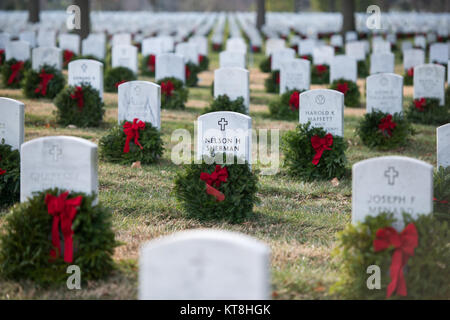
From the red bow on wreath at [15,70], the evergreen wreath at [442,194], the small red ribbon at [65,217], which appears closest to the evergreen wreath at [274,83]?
the red bow on wreath at [15,70]

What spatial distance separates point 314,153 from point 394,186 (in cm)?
346

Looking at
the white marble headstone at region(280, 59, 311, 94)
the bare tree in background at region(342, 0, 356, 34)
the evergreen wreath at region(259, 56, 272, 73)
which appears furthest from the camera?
the bare tree in background at region(342, 0, 356, 34)

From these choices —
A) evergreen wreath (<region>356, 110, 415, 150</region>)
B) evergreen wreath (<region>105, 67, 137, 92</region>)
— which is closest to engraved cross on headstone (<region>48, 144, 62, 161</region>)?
evergreen wreath (<region>356, 110, 415, 150</region>)

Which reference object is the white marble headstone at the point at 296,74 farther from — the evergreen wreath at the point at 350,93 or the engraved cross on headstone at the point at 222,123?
the engraved cross on headstone at the point at 222,123

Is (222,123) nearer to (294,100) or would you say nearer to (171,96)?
(294,100)

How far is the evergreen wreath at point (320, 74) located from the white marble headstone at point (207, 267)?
14.3 m

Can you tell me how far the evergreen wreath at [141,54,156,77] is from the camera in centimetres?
1806

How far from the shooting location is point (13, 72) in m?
14.8

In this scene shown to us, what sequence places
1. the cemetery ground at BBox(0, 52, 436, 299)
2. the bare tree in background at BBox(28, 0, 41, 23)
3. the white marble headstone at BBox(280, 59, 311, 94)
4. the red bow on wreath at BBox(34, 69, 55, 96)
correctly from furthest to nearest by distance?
the bare tree in background at BBox(28, 0, 41, 23) → the red bow on wreath at BBox(34, 69, 55, 96) → the white marble headstone at BBox(280, 59, 311, 94) → the cemetery ground at BBox(0, 52, 436, 299)

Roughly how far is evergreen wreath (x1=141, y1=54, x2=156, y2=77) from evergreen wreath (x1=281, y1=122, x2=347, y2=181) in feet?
33.5

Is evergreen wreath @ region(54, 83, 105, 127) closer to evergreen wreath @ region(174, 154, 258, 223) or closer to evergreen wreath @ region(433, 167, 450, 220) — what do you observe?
evergreen wreath @ region(174, 154, 258, 223)

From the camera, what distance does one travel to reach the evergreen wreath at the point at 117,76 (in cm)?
1462

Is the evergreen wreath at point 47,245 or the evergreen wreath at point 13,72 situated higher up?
the evergreen wreath at point 13,72
